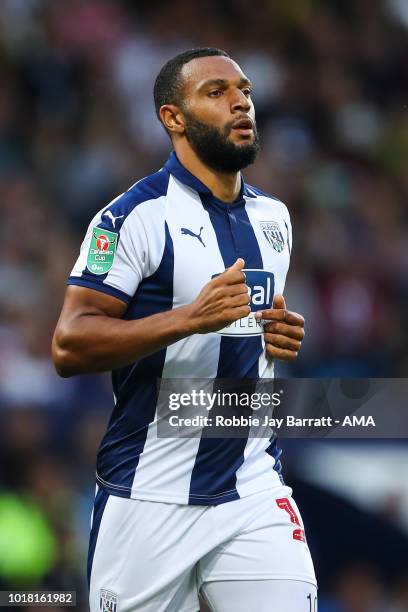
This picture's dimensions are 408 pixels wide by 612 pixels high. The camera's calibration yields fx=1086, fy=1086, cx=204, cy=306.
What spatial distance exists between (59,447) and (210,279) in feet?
8.92

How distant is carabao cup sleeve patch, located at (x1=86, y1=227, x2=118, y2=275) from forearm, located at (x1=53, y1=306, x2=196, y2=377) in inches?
6.1

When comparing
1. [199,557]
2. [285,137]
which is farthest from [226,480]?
[285,137]

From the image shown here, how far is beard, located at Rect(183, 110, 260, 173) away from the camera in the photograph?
3699mm

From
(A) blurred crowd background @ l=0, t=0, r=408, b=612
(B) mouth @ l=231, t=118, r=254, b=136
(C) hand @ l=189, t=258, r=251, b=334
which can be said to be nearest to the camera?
(C) hand @ l=189, t=258, r=251, b=334

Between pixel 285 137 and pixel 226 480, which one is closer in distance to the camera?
pixel 226 480

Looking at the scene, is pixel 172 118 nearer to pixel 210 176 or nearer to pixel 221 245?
pixel 210 176

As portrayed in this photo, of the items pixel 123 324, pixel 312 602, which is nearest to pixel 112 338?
pixel 123 324

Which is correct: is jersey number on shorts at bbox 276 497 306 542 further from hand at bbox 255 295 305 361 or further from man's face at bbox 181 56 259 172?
man's face at bbox 181 56 259 172

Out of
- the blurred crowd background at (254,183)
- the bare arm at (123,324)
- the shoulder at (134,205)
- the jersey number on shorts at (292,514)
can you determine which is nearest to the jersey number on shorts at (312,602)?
the jersey number on shorts at (292,514)

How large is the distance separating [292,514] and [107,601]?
0.66 meters

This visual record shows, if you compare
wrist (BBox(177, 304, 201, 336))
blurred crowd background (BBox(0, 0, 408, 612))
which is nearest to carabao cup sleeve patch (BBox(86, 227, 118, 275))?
wrist (BBox(177, 304, 201, 336))

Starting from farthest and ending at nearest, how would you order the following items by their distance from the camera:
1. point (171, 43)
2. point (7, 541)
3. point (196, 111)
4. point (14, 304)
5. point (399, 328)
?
1. point (171, 43)
2. point (399, 328)
3. point (14, 304)
4. point (7, 541)
5. point (196, 111)

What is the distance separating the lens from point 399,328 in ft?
25.8

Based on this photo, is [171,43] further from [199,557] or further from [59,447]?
[199,557]
